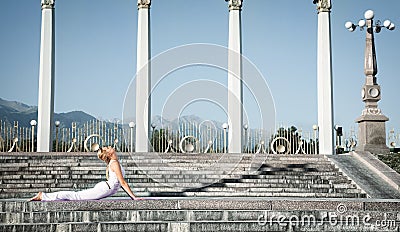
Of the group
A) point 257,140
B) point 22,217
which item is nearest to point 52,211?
point 22,217

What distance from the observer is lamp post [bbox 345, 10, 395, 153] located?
101ft

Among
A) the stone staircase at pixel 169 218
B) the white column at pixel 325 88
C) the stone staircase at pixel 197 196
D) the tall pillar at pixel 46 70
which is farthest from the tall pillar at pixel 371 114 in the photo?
→ the tall pillar at pixel 46 70

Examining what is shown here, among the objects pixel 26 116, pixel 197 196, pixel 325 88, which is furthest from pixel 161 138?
pixel 26 116

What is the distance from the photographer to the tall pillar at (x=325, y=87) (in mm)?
36250

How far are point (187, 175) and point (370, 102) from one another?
1192 centimetres

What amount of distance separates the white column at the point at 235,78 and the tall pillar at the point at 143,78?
185 inches

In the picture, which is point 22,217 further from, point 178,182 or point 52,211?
point 178,182

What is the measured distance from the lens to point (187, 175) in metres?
24.5

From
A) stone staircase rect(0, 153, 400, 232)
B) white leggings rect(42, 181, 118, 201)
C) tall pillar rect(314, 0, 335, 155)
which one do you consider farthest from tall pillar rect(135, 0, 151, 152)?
white leggings rect(42, 181, 118, 201)

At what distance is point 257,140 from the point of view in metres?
36.1

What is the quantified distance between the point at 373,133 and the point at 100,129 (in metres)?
14.7

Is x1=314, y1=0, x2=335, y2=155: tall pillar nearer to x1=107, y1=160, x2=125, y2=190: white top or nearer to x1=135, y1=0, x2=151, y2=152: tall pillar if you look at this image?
x1=135, y1=0, x2=151, y2=152: tall pillar

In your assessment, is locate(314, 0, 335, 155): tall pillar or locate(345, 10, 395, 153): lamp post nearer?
locate(345, 10, 395, 153): lamp post

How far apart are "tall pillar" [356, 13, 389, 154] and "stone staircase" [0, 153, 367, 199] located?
4084mm
